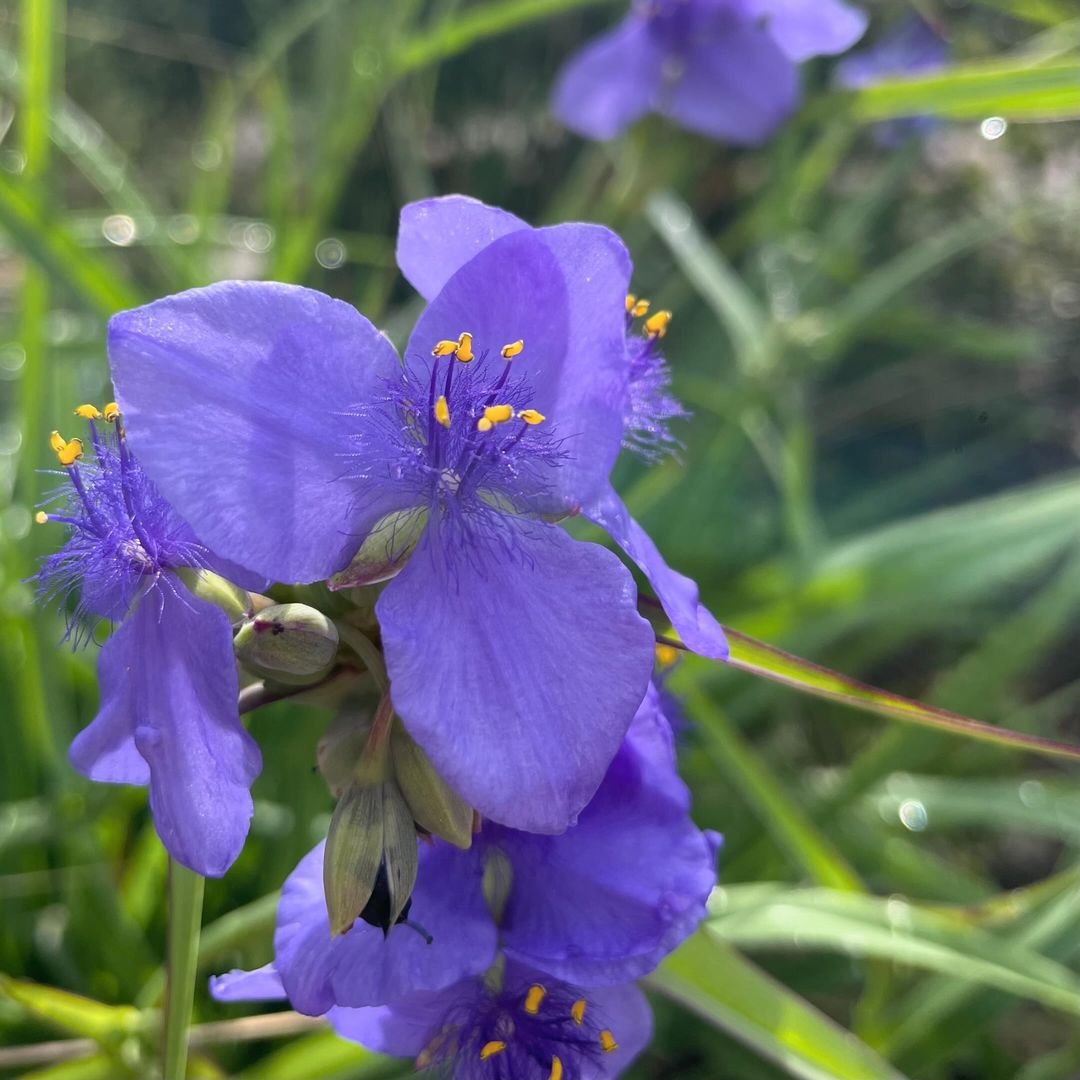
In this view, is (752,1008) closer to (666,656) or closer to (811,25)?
(666,656)

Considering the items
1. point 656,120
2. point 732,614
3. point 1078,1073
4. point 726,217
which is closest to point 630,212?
point 656,120

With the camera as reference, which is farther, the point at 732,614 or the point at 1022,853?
the point at 1022,853

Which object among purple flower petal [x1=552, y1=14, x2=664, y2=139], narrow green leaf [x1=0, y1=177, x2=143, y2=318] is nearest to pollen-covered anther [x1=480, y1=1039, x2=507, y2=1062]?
narrow green leaf [x1=0, y1=177, x2=143, y2=318]

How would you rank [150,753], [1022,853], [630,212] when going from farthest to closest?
[1022,853]
[630,212]
[150,753]

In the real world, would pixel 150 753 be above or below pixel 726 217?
above

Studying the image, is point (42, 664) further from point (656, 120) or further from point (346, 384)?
point (656, 120)

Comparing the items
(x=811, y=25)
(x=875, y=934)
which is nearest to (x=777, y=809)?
(x=875, y=934)
